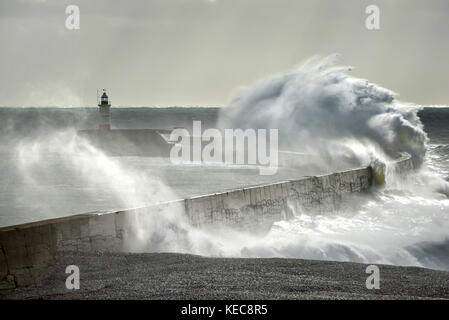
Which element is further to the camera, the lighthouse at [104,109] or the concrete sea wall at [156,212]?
the lighthouse at [104,109]

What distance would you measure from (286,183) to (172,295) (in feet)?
19.2

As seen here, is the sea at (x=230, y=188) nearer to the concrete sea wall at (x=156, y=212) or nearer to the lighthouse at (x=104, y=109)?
the concrete sea wall at (x=156, y=212)

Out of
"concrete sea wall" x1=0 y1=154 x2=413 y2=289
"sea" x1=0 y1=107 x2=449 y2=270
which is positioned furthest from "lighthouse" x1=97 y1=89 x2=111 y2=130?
"concrete sea wall" x1=0 y1=154 x2=413 y2=289

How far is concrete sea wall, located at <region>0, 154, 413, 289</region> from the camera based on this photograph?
20.3 feet

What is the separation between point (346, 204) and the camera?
1284cm

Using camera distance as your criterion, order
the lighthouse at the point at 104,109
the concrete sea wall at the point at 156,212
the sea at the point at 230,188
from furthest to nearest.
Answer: the lighthouse at the point at 104,109 → the sea at the point at 230,188 → the concrete sea wall at the point at 156,212

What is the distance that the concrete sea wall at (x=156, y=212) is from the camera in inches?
243

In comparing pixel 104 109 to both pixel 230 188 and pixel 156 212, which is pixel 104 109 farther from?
pixel 156 212

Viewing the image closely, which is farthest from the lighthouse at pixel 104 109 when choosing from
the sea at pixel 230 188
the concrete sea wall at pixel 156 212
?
the concrete sea wall at pixel 156 212

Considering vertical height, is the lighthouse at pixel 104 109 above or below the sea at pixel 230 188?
above

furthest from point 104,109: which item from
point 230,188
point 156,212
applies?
point 156,212

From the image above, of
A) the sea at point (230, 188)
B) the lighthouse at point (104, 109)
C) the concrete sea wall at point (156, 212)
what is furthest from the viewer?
the lighthouse at point (104, 109)

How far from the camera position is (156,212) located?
805cm
